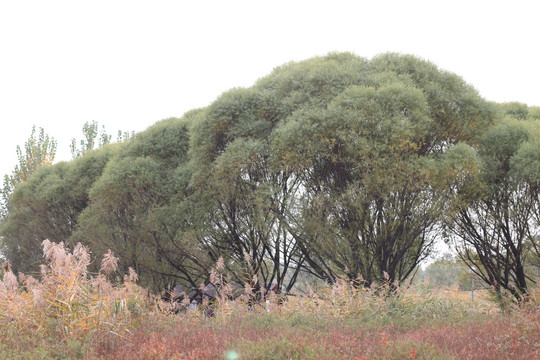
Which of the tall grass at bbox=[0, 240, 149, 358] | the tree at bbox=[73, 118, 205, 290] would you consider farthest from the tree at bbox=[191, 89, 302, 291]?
the tall grass at bbox=[0, 240, 149, 358]

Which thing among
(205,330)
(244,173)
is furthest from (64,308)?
(244,173)

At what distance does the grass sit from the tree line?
4.98 meters

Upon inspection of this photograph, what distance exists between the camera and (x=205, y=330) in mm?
8477

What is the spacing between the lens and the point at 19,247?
37.1 metres

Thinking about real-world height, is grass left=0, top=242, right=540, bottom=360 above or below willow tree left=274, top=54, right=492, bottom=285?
below

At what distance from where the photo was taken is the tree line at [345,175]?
15.7 meters

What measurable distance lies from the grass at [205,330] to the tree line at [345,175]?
16.3 feet

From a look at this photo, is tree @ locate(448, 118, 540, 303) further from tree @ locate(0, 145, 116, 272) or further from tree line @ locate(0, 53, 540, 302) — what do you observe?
tree @ locate(0, 145, 116, 272)

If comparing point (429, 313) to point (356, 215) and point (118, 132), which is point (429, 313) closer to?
point (356, 215)

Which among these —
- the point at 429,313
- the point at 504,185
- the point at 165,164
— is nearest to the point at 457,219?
the point at 504,185

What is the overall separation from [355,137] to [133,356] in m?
10.8

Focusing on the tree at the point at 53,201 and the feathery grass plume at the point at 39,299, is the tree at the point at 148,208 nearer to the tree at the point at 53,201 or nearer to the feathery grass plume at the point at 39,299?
the tree at the point at 53,201

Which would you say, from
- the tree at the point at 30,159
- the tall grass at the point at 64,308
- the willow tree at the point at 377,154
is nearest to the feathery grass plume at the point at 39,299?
the tall grass at the point at 64,308

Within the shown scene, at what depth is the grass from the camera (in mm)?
6648
